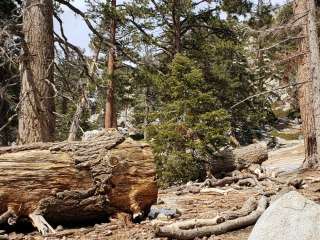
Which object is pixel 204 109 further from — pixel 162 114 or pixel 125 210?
pixel 125 210

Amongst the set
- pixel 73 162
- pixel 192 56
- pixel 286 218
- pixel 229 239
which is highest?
pixel 192 56

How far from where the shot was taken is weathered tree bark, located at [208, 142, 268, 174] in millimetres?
16453

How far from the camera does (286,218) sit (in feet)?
15.6

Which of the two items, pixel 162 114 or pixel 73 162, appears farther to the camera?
pixel 162 114

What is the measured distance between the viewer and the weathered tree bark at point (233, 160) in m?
16.5

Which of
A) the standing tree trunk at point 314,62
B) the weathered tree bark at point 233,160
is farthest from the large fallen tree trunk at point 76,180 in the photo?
the weathered tree bark at point 233,160

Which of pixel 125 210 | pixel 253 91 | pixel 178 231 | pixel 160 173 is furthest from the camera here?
pixel 253 91

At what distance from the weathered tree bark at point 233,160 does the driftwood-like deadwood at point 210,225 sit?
8.98 metres

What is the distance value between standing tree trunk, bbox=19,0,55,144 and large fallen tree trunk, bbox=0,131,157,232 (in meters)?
0.87

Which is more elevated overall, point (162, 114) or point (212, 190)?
point (162, 114)

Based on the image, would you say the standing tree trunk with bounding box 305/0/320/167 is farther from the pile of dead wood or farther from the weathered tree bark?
the weathered tree bark

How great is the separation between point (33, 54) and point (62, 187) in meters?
2.33

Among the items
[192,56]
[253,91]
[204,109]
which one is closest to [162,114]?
[204,109]

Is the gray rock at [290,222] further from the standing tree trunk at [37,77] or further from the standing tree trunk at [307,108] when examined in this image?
the standing tree trunk at [307,108]
